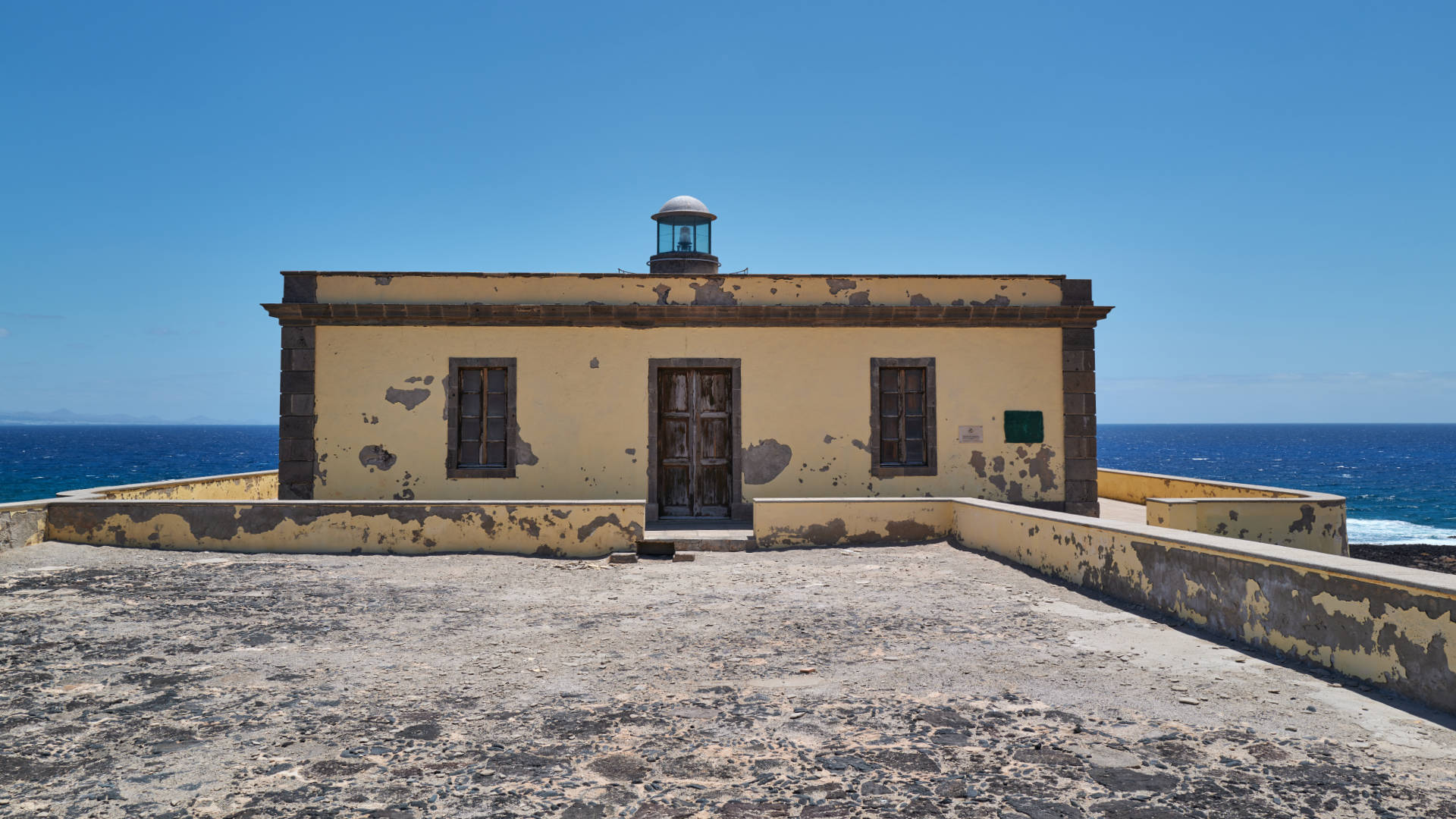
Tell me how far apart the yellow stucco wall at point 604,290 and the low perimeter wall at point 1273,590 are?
4.16 meters

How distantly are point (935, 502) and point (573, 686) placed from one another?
576cm

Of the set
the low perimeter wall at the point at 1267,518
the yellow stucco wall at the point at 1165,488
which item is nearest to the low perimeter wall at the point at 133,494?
the low perimeter wall at the point at 1267,518

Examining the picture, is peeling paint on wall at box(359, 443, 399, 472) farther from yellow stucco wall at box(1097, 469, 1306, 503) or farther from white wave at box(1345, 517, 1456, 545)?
white wave at box(1345, 517, 1456, 545)

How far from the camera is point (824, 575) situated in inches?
288

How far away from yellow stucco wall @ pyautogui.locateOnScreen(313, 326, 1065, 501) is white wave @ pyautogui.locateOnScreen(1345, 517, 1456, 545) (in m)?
23.1

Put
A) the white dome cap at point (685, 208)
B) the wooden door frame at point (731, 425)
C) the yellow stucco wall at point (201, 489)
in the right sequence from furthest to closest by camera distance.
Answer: the white dome cap at point (685, 208) → the wooden door frame at point (731, 425) → the yellow stucco wall at point (201, 489)

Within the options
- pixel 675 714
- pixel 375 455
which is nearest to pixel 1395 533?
pixel 375 455


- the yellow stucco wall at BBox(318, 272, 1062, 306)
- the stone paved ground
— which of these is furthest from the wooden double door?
the stone paved ground

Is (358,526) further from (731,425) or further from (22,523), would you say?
(731,425)

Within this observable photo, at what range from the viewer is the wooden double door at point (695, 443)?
1093 cm

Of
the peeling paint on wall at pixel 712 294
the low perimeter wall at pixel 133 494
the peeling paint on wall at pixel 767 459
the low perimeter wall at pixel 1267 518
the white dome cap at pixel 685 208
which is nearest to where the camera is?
the low perimeter wall at pixel 133 494

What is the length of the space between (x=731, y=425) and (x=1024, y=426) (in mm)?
3866

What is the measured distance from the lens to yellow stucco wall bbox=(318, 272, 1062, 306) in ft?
36.0

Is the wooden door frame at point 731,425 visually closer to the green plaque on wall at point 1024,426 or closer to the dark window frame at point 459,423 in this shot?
the dark window frame at point 459,423
